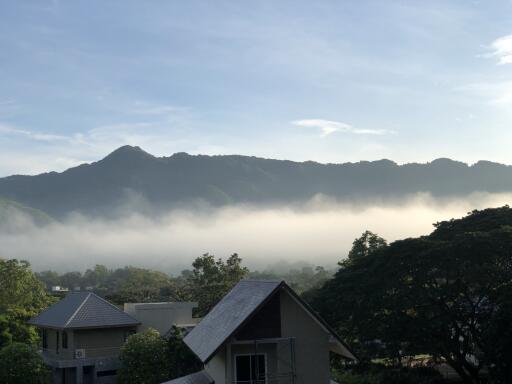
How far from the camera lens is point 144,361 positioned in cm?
3959

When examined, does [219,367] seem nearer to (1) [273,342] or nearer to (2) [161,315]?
(1) [273,342]

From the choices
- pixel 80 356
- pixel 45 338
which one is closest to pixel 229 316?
pixel 80 356

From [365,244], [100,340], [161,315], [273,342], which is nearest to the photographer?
[273,342]

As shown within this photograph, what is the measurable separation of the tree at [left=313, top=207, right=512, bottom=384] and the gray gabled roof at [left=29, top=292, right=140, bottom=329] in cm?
1740

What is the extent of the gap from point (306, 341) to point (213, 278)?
142 feet

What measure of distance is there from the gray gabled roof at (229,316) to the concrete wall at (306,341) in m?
1.04

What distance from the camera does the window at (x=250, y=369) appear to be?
24531mm

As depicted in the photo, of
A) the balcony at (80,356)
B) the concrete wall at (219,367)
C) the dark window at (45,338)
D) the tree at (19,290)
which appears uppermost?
the tree at (19,290)

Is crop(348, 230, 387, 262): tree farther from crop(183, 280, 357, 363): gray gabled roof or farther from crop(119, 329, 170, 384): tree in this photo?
crop(183, 280, 357, 363): gray gabled roof

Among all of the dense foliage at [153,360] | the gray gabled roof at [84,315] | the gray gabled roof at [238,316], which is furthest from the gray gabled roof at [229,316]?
Result: the gray gabled roof at [84,315]

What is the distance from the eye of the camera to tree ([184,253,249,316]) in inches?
2603

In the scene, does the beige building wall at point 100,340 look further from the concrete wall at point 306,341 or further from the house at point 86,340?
the concrete wall at point 306,341

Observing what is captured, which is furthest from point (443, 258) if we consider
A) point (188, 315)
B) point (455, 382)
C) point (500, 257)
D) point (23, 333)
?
→ point (23, 333)

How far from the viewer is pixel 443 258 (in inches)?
1299
